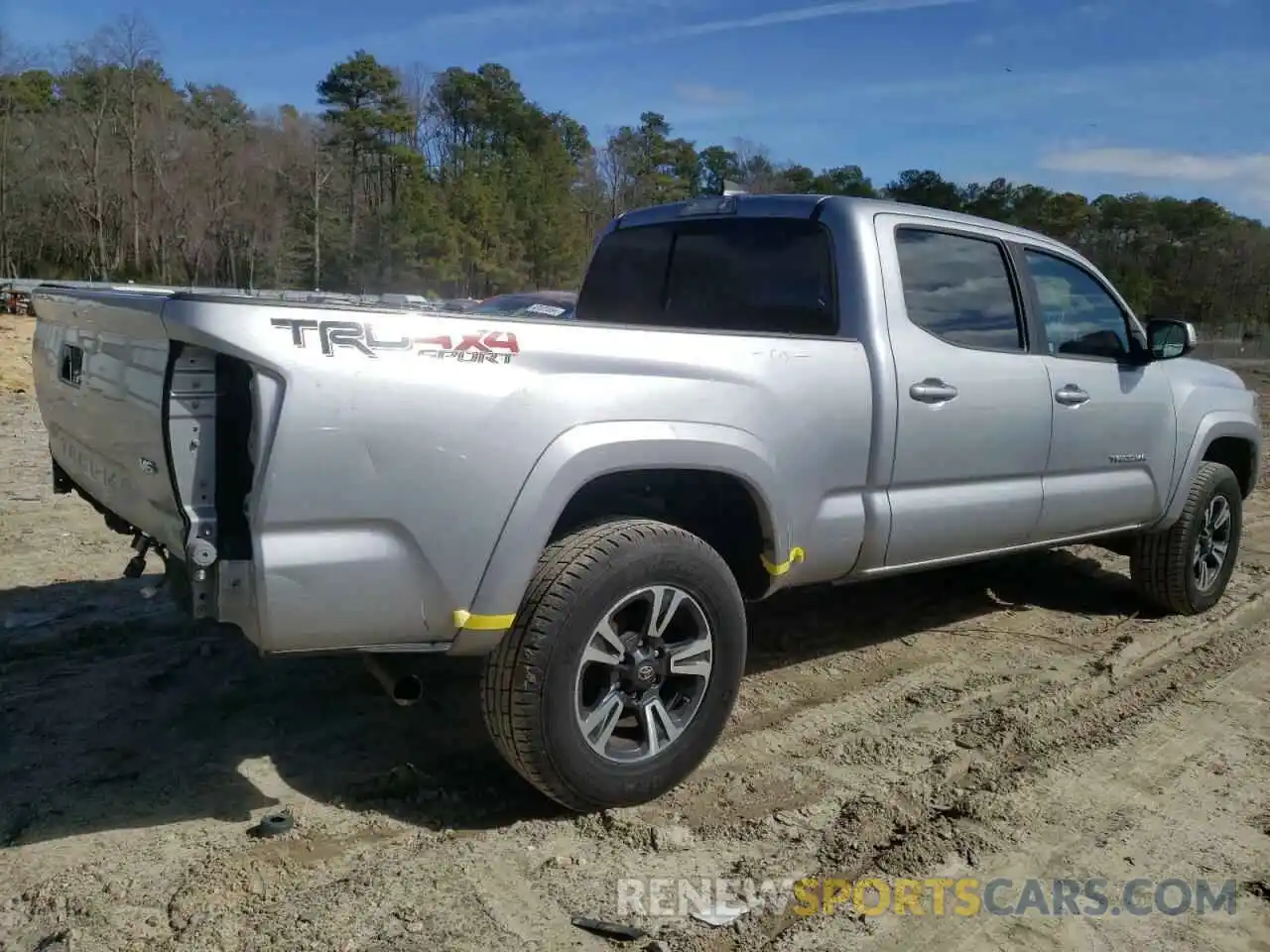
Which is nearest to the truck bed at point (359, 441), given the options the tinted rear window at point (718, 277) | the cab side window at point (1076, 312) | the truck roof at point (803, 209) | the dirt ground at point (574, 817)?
the dirt ground at point (574, 817)

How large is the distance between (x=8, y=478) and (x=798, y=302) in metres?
6.47

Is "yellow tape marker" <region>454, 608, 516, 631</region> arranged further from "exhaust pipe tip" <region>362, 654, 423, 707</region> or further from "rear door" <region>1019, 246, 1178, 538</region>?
"rear door" <region>1019, 246, 1178, 538</region>

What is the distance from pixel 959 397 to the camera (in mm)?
4152

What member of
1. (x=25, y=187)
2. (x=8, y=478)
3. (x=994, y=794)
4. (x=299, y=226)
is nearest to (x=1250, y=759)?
(x=994, y=794)

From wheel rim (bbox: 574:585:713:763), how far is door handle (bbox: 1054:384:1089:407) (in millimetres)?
2215

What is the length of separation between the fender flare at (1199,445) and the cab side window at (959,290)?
149cm

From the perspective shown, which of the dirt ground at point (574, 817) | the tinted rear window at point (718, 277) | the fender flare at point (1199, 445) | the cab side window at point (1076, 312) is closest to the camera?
the dirt ground at point (574, 817)

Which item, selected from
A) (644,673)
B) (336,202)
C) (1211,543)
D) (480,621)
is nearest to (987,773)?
(644,673)

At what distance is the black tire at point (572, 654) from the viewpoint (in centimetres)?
297

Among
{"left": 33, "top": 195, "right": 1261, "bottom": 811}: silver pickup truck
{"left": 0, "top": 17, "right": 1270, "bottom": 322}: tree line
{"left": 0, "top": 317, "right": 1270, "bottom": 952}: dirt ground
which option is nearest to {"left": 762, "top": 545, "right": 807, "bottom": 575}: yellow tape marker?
{"left": 33, "top": 195, "right": 1261, "bottom": 811}: silver pickup truck

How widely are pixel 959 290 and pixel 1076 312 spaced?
1.00 m

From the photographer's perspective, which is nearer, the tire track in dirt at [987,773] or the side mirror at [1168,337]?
the tire track in dirt at [987,773]

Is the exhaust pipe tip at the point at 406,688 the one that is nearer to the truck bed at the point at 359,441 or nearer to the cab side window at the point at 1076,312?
the truck bed at the point at 359,441

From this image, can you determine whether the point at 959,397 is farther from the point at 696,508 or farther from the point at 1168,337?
the point at 1168,337
